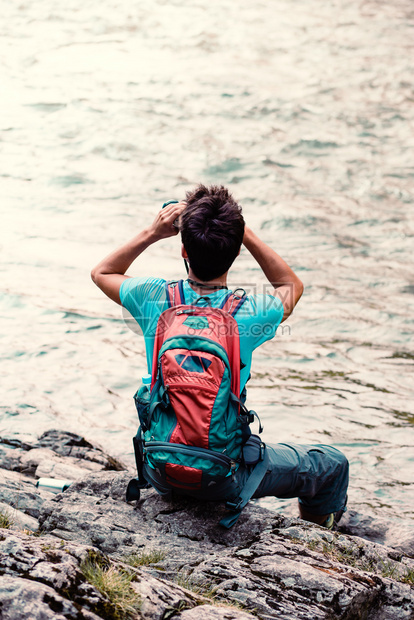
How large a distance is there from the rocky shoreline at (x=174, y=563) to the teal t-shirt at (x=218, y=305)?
33.5 inches

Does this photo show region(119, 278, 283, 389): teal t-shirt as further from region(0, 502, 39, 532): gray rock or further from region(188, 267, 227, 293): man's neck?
region(0, 502, 39, 532): gray rock

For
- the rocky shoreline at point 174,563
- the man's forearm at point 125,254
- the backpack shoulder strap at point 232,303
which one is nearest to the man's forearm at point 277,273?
the backpack shoulder strap at point 232,303

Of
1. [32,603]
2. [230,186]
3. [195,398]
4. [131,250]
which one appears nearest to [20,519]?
[195,398]

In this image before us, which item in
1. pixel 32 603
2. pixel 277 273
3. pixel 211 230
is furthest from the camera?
pixel 277 273

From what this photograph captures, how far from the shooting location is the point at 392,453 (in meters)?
7.18

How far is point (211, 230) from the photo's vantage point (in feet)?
11.3

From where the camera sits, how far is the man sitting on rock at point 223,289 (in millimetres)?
3467

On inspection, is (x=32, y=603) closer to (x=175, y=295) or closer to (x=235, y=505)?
(x=235, y=505)

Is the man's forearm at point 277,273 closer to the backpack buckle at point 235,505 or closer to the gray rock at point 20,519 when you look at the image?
the backpack buckle at point 235,505

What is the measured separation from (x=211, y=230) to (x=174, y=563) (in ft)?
5.39

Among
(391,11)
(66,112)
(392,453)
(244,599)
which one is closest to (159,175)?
(66,112)

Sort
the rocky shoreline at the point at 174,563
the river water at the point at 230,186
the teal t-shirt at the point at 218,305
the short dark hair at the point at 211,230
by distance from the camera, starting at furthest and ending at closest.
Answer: the river water at the point at 230,186
the teal t-shirt at the point at 218,305
the short dark hair at the point at 211,230
the rocky shoreline at the point at 174,563

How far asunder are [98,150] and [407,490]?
14837 mm

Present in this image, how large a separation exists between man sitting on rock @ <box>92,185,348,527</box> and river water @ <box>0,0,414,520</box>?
203 centimetres
